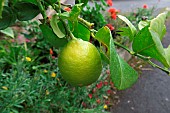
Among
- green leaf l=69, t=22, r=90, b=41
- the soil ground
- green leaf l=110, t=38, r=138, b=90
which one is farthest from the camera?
the soil ground

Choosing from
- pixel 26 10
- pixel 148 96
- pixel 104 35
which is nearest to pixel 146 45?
pixel 104 35

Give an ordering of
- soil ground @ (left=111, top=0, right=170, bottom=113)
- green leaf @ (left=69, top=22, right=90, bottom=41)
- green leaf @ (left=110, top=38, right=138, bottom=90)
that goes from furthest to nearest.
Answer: soil ground @ (left=111, top=0, right=170, bottom=113), green leaf @ (left=69, top=22, right=90, bottom=41), green leaf @ (left=110, top=38, right=138, bottom=90)

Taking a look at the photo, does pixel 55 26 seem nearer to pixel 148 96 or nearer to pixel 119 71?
pixel 119 71

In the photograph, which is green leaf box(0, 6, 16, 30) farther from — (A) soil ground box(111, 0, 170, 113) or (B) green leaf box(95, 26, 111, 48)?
(A) soil ground box(111, 0, 170, 113)

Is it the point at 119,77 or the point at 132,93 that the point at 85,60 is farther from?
the point at 132,93

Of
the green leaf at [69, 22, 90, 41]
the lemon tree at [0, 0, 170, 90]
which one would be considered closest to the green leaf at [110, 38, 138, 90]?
the lemon tree at [0, 0, 170, 90]

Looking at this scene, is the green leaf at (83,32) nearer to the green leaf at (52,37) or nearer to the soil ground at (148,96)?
the green leaf at (52,37)

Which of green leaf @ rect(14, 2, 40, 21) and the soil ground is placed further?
the soil ground
